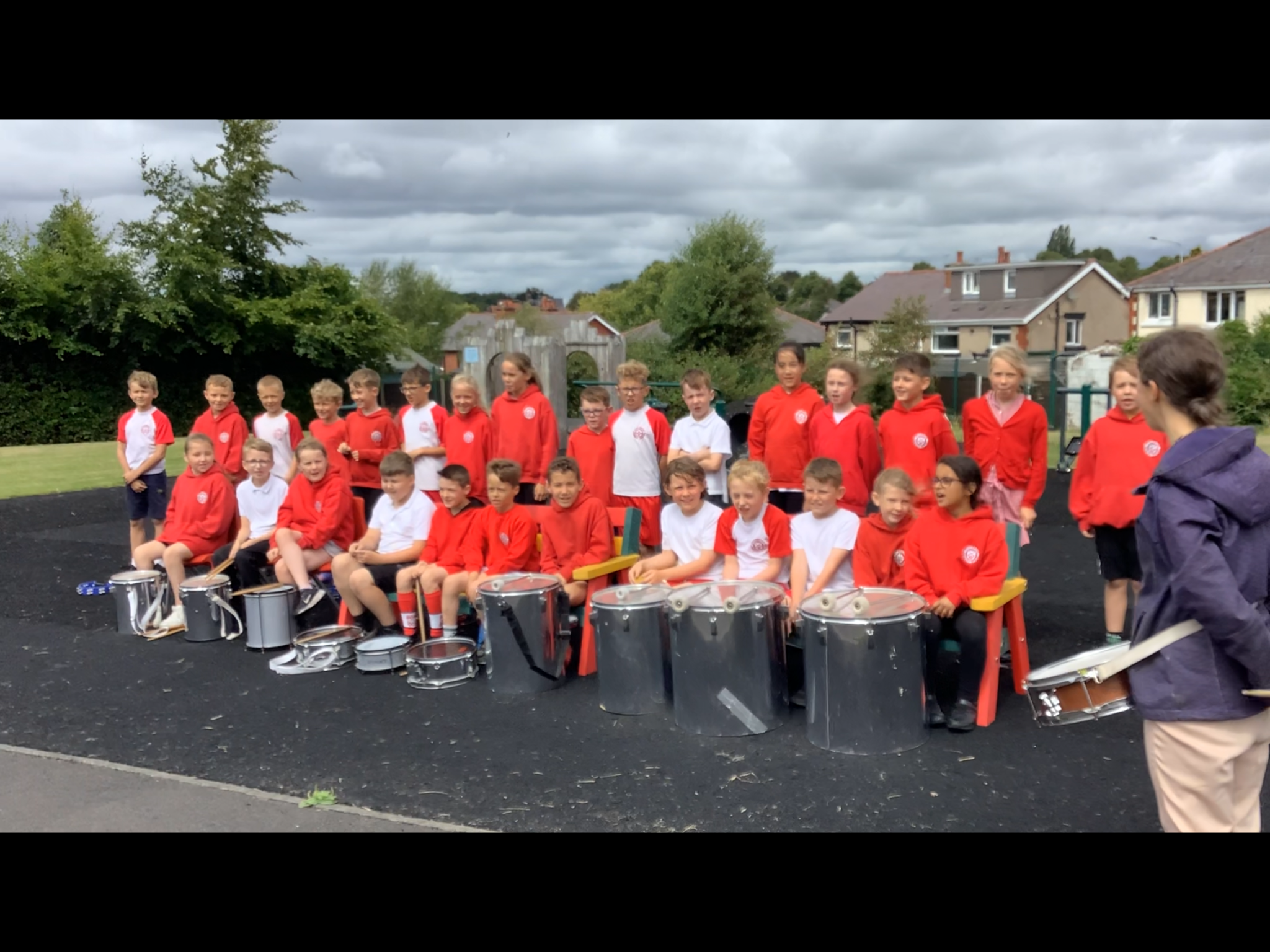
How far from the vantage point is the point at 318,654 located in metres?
6.38

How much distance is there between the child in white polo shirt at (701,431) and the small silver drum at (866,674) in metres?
2.90

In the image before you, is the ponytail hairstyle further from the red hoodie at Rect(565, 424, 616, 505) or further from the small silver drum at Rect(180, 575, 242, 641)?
the small silver drum at Rect(180, 575, 242, 641)

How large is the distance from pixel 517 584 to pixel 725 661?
137cm

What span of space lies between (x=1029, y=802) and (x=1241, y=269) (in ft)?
156

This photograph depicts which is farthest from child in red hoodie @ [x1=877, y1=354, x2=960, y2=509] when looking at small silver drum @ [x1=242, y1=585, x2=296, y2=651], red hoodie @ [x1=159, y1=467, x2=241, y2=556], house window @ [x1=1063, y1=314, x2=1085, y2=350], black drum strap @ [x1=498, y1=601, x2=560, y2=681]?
house window @ [x1=1063, y1=314, x2=1085, y2=350]

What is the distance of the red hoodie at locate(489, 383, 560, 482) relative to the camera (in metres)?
8.12

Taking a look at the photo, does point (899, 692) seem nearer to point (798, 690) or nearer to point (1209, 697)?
point (798, 690)

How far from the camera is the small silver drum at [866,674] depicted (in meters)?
4.64

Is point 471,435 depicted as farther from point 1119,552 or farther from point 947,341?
point 947,341

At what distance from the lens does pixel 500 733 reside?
5156 millimetres

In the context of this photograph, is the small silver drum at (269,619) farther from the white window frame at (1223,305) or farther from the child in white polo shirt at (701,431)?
the white window frame at (1223,305)

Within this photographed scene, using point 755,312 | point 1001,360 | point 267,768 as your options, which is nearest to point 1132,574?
point 1001,360

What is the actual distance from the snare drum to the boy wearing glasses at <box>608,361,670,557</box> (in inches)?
186

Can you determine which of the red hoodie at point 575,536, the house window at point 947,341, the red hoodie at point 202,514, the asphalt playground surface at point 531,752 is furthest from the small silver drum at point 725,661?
the house window at point 947,341
